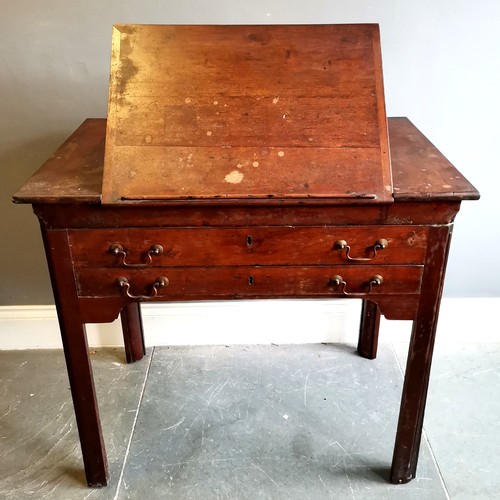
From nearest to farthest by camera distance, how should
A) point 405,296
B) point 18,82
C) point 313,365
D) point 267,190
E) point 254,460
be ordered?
point 267,190
point 405,296
point 254,460
point 18,82
point 313,365

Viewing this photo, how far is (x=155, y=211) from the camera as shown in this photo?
4.13 ft

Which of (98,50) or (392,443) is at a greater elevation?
(98,50)

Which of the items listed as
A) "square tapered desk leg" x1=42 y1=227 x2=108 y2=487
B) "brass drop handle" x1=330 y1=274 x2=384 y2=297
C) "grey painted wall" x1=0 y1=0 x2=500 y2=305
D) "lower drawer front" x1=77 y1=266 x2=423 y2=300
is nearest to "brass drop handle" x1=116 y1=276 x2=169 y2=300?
"lower drawer front" x1=77 y1=266 x2=423 y2=300

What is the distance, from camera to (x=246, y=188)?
1227mm

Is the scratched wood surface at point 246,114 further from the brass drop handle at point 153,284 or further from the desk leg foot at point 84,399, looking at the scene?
the desk leg foot at point 84,399

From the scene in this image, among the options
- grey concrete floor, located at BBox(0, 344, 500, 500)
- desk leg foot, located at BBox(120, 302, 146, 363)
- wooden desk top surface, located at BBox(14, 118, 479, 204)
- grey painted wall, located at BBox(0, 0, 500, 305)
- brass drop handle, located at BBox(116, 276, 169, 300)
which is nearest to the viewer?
wooden desk top surface, located at BBox(14, 118, 479, 204)

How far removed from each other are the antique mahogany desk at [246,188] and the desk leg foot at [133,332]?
1.88 ft

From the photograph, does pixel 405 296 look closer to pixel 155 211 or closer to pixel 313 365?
pixel 155 211

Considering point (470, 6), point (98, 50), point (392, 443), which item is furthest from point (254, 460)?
point (470, 6)

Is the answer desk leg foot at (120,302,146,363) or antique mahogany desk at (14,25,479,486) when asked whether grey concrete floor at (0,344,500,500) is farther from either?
antique mahogany desk at (14,25,479,486)

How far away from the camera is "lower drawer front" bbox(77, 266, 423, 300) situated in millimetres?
1334

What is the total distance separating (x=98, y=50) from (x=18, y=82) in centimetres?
30

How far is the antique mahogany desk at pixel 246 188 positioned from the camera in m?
1.24

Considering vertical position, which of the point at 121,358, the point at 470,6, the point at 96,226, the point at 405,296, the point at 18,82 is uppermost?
the point at 470,6
